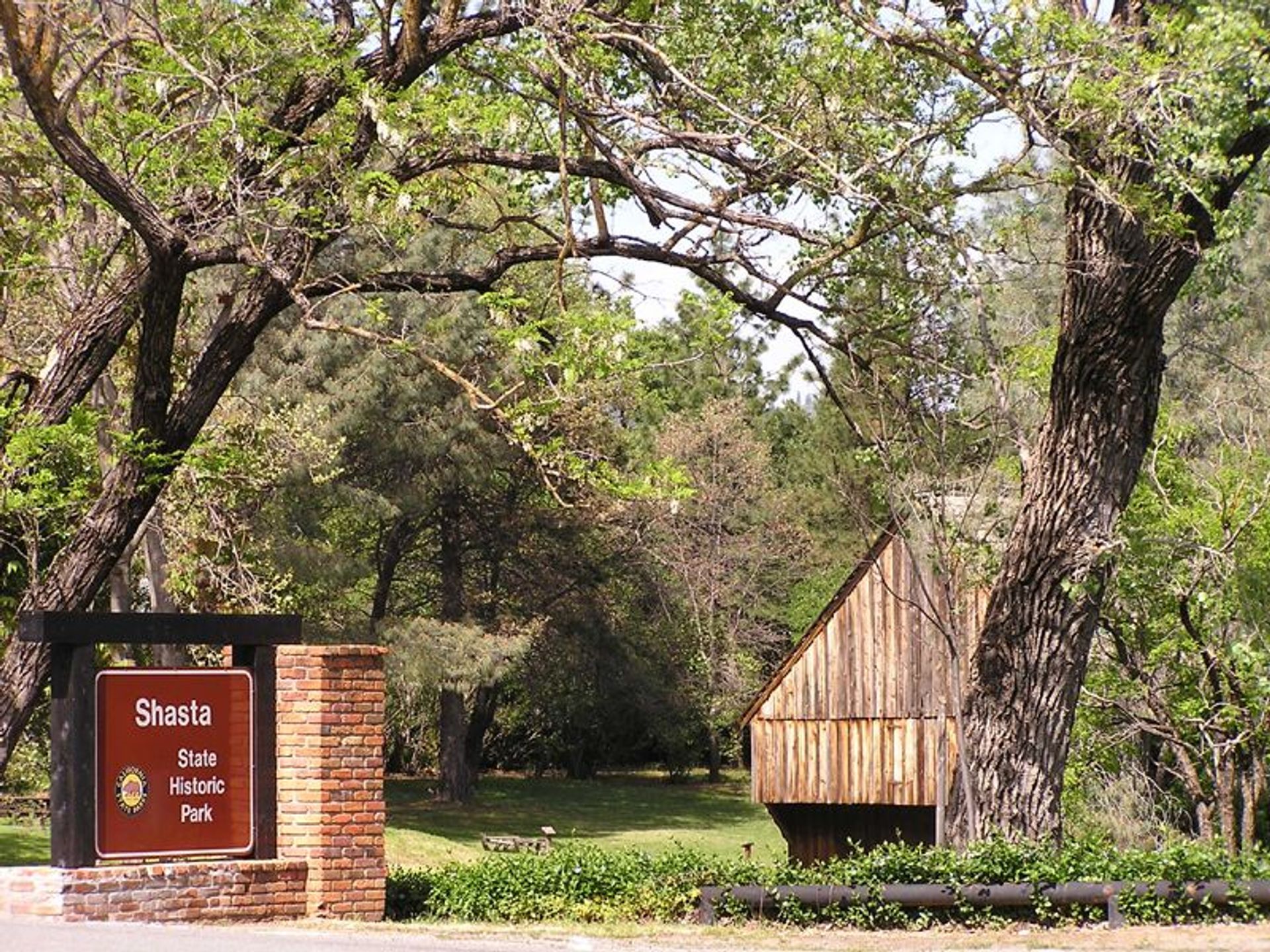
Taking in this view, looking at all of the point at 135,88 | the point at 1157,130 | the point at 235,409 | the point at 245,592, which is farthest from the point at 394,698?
the point at 1157,130

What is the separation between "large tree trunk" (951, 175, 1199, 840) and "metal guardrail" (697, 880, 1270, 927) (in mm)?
2003

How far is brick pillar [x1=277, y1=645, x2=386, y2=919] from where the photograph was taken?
46.9 ft

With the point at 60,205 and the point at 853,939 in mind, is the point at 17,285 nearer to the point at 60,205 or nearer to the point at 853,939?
the point at 60,205

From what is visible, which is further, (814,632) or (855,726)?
(814,632)

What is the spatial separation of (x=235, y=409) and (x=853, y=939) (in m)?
21.1

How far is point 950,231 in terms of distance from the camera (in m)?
14.3

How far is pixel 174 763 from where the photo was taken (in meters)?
13.8

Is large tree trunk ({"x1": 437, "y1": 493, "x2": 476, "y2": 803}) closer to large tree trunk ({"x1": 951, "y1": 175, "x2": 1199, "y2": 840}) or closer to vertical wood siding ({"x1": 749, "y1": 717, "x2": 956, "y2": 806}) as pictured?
vertical wood siding ({"x1": 749, "y1": 717, "x2": 956, "y2": 806})

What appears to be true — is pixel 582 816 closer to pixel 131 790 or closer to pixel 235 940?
pixel 131 790

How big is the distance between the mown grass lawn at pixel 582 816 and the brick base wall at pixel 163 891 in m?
19.7

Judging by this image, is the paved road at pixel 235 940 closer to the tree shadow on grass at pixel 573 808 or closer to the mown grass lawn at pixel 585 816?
the mown grass lawn at pixel 585 816

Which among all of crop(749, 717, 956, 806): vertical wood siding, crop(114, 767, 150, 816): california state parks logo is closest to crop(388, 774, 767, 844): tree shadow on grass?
crop(749, 717, 956, 806): vertical wood siding

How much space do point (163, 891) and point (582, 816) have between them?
36.2m

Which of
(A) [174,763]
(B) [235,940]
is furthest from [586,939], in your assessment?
(A) [174,763]
